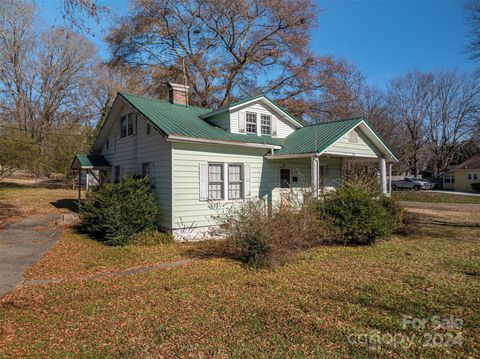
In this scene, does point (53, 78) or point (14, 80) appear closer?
point (14, 80)

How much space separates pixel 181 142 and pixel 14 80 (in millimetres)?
32397

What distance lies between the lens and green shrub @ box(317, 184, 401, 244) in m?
9.09

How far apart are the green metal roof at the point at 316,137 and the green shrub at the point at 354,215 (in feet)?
7.72

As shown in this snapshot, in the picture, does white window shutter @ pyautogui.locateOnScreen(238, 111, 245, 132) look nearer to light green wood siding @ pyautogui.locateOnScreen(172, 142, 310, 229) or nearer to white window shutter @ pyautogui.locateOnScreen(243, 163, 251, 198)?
light green wood siding @ pyautogui.locateOnScreen(172, 142, 310, 229)

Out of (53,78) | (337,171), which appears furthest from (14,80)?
(337,171)

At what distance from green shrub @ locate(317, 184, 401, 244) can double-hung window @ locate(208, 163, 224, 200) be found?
362 cm

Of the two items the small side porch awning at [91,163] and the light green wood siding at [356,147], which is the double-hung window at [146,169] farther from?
the light green wood siding at [356,147]

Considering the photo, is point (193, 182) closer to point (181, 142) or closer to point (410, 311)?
point (181, 142)

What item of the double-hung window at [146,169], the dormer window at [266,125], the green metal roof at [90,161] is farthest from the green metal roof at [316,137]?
the green metal roof at [90,161]

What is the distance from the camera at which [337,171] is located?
15.2 metres

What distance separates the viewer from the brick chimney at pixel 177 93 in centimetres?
1395

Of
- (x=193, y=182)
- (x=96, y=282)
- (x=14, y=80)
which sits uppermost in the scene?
(x=14, y=80)

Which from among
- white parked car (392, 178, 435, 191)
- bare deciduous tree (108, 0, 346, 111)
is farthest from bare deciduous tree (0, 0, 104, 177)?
white parked car (392, 178, 435, 191)

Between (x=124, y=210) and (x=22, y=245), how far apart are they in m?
3.03
